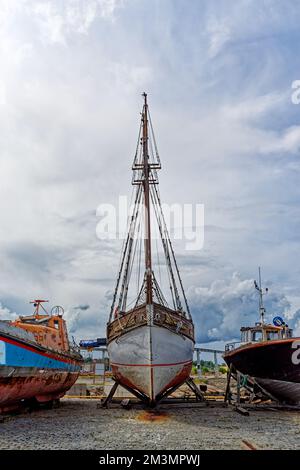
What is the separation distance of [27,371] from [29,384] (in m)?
0.98

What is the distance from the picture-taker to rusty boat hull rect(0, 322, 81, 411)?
15.0 m

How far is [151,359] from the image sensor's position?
1723 centimetres

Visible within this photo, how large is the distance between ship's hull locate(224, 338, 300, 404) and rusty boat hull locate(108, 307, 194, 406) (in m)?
3.27

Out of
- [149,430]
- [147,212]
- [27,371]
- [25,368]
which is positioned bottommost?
[149,430]

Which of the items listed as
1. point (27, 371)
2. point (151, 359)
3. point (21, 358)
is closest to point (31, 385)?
point (27, 371)

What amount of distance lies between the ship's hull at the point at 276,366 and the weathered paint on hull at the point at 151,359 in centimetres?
345

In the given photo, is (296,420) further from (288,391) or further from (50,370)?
(50,370)

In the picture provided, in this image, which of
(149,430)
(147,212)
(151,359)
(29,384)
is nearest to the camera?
(149,430)

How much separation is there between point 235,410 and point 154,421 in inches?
200

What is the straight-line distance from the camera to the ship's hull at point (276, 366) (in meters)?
18.1

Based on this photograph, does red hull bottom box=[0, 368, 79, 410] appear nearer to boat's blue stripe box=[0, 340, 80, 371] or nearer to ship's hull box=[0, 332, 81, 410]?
ship's hull box=[0, 332, 81, 410]

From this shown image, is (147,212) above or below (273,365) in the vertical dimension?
above

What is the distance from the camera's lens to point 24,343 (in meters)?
16.2

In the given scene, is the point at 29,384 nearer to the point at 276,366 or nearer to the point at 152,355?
the point at 152,355
